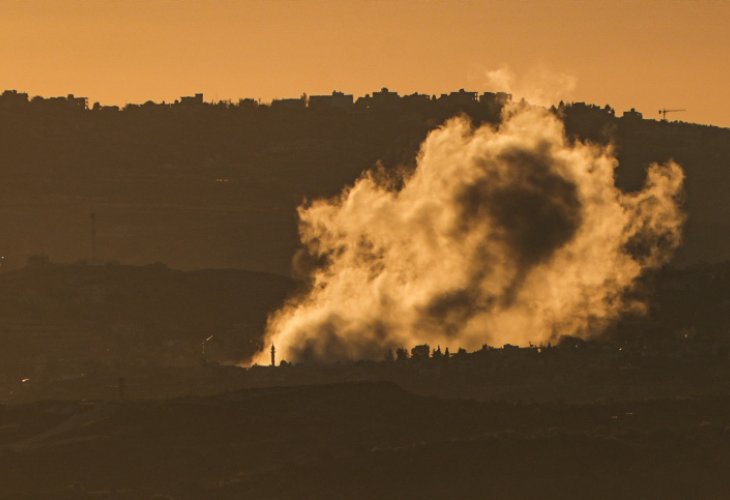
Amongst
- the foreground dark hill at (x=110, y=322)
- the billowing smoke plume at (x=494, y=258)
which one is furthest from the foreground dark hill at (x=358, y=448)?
the foreground dark hill at (x=110, y=322)

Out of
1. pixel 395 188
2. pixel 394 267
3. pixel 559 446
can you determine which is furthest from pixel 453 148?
pixel 559 446

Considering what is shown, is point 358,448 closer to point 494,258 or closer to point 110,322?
point 494,258

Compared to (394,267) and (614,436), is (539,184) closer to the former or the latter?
(394,267)

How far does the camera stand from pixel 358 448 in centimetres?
11162

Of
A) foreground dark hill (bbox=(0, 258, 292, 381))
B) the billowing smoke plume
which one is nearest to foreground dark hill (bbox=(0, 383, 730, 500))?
the billowing smoke plume

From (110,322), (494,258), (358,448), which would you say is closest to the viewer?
(358,448)

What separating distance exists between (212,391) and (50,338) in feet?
127

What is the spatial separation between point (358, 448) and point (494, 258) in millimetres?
44201

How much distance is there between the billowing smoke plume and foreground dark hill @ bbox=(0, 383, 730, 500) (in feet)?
94.7

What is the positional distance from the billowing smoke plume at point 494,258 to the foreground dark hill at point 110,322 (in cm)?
1107

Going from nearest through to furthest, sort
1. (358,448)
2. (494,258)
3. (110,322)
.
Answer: (358,448), (494,258), (110,322)

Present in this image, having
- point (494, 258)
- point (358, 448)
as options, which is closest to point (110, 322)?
point (494, 258)

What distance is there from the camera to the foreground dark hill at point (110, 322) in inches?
6639

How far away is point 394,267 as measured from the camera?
163 meters
